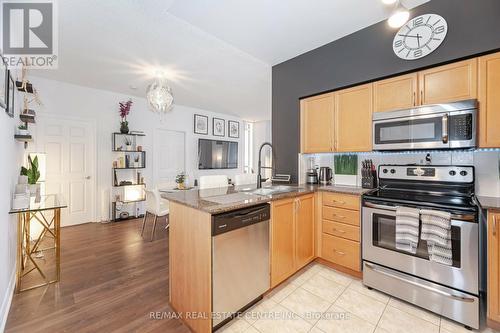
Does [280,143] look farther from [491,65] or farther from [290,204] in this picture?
[491,65]

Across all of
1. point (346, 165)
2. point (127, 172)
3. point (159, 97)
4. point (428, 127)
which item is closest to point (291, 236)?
point (346, 165)

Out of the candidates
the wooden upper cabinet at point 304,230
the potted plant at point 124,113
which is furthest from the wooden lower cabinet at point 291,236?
the potted plant at point 124,113

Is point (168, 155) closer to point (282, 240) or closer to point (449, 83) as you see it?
point (282, 240)

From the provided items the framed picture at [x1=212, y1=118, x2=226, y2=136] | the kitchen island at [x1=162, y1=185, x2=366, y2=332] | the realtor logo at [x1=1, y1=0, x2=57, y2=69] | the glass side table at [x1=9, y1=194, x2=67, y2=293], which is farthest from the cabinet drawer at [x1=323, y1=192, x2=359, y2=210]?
the framed picture at [x1=212, y1=118, x2=226, y2=136]

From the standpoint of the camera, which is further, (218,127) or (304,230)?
(218,127)

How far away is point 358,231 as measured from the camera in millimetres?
2160

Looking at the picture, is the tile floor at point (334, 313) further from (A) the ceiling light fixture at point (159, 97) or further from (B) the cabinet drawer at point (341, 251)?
(A) the ceiling light fixture at point (159, 97)

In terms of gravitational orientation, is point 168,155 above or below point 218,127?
below

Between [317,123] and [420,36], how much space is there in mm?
1279

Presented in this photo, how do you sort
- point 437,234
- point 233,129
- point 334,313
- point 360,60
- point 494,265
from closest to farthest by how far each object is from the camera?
point 494,265 → point 437,234 → point 334,313 → point 360,60 → point 233,129

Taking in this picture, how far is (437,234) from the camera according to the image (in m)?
1.64

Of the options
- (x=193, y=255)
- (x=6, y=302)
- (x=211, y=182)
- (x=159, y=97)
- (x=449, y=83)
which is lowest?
(x=6, y=302)

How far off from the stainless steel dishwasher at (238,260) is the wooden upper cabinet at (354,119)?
139cm

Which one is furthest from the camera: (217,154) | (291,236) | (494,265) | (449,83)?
(217,154)
